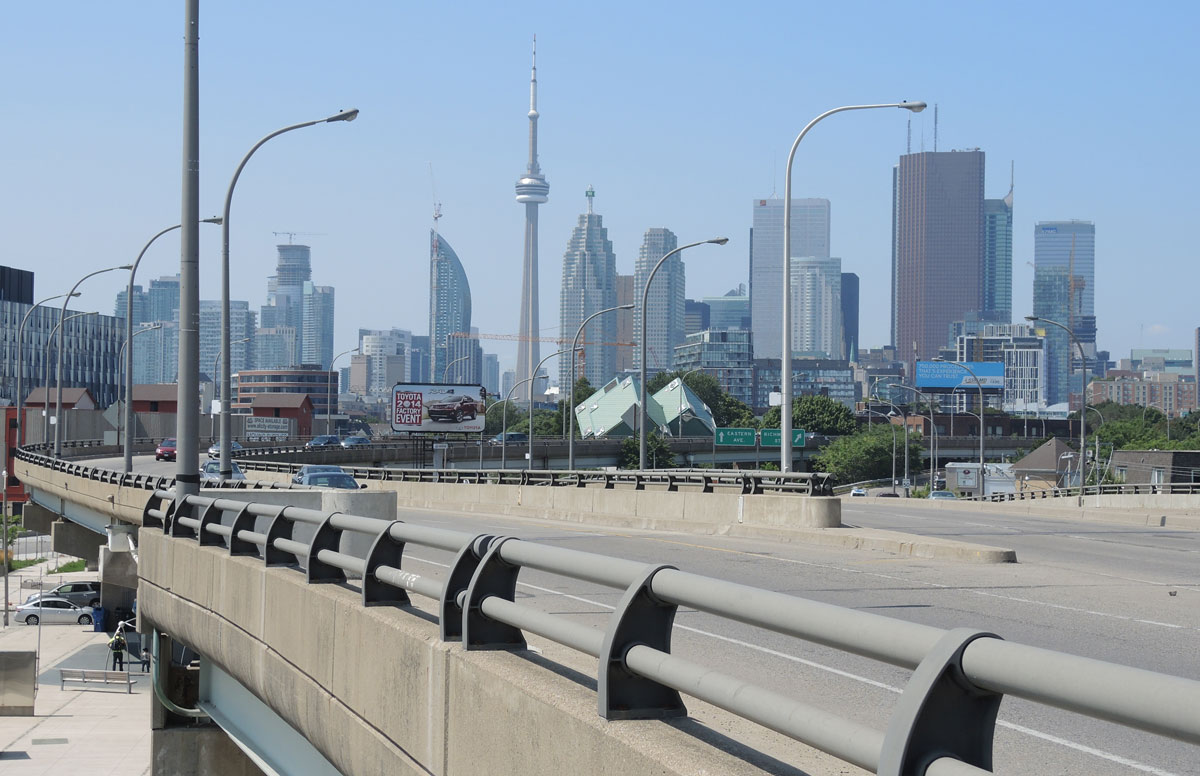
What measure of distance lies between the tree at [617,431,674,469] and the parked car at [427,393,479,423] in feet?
164

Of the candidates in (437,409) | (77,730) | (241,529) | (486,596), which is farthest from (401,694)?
(437,409)

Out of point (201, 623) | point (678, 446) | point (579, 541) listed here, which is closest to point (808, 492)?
point (579, 541)

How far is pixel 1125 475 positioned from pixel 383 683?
354 feet

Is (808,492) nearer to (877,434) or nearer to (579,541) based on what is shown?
(579,541)

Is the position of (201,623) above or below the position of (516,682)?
below

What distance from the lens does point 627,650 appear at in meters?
5.13

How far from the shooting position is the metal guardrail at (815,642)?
2945 mm

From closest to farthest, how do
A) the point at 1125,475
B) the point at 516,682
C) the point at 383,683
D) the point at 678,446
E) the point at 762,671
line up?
1. the point at 516,682
2. the point at 383,683
3. the point at 762,671
4. the point at 1125,475
5. the point at 678,446

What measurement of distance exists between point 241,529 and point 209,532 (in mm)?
1545

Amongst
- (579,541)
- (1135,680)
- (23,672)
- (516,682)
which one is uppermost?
(1135,680)

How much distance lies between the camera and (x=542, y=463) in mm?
119188

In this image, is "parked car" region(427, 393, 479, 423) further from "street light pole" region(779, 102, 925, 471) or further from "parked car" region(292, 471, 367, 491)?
"street light pole" region(779, 102, 925, 471)

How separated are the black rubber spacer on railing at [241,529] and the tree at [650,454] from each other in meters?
106

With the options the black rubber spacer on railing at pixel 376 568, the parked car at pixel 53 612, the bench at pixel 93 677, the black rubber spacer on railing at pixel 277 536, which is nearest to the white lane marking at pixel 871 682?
the black rubber spacer on railing at pixel 376 568
